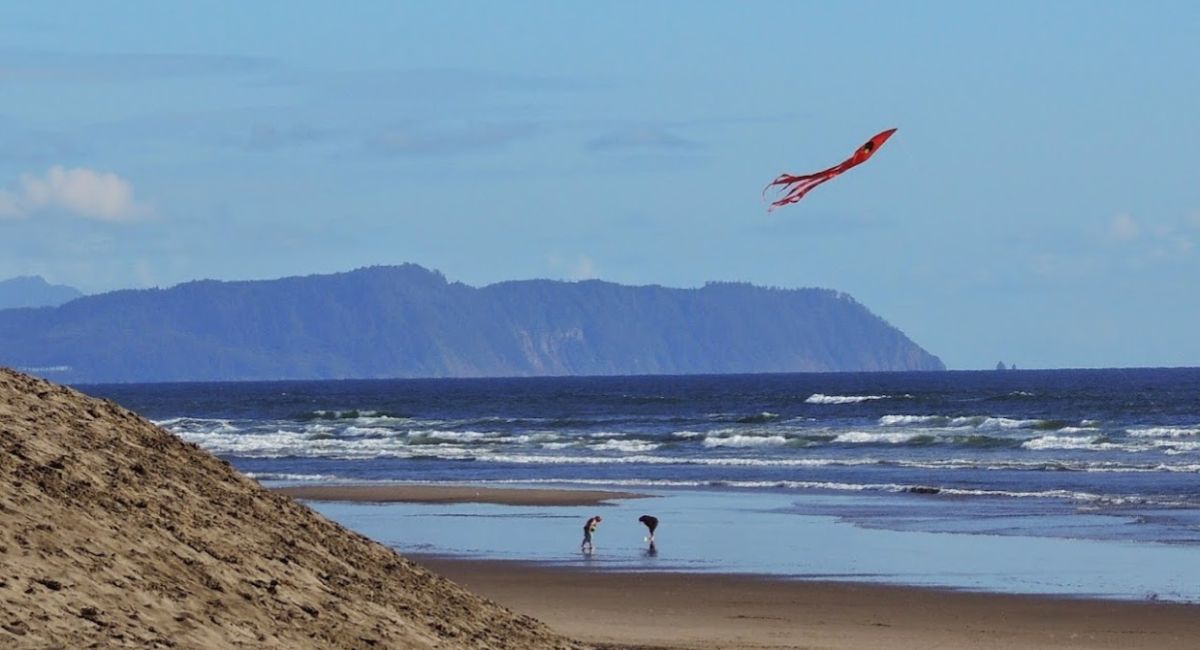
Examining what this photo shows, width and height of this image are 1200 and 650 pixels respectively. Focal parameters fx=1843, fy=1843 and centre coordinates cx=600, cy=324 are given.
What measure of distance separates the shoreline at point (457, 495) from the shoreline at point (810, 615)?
12.6 meters

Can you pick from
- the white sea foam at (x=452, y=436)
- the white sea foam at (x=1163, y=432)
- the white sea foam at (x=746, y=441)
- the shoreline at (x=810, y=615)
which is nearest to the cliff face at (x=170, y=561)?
the shoreline at (x=810, y=615)

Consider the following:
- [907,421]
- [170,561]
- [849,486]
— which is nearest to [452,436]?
[907,421]

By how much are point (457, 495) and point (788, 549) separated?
41.9ft

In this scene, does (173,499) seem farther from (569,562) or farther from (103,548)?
(569,562)

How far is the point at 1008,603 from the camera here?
1720 centimetres

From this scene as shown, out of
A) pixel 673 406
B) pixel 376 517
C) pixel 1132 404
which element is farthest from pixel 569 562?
pixel 673 406

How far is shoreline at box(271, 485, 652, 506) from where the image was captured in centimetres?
3275

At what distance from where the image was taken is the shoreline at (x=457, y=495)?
32.8 m

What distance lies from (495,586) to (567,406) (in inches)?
3112

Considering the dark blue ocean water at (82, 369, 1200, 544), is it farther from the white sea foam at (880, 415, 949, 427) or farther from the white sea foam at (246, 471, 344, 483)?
the white sea foam at (880, 415, 949, 427)

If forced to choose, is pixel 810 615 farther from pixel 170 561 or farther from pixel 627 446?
pixel 627 446

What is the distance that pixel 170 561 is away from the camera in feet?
32.8

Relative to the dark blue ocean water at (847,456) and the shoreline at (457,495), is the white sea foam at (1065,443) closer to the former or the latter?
the dark blue ocean water at (847,456)

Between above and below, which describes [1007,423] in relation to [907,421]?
below
